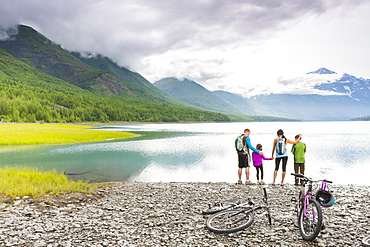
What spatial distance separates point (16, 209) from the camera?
12.2 m

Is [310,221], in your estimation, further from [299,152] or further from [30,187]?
[30,187]

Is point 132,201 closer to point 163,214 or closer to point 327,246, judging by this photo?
point 163,214

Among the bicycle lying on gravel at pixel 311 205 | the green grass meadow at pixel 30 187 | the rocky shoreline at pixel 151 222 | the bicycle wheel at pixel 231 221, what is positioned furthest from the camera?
the green grass meadow at pixel 30 187

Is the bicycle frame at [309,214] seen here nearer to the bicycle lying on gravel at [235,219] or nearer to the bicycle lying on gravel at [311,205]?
the bicycle lying on gravel at [311,205]

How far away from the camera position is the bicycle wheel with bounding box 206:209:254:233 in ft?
30.6

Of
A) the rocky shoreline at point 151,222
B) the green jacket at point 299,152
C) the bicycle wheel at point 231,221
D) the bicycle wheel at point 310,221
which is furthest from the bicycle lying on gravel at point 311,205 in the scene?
the green jacket at point 299,152

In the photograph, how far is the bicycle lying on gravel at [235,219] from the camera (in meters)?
9.38

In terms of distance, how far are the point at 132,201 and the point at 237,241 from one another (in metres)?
8.19

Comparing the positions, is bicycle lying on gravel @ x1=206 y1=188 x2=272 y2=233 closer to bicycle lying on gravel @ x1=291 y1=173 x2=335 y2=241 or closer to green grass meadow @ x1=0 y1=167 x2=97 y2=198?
bicycle lying on gravel @ x1=291 y1=173 x2=335 y2=241

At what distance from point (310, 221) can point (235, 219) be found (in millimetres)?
3026

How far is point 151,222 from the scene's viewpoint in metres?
10.9

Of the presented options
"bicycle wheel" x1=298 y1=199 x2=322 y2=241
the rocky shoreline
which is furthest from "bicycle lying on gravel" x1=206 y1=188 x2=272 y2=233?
"bicycle wheel" x1=298 y1=199 x2=322 y2=241

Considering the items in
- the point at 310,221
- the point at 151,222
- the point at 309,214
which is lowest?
the point at 151,222

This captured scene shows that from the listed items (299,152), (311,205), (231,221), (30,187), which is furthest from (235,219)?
(30,187)
